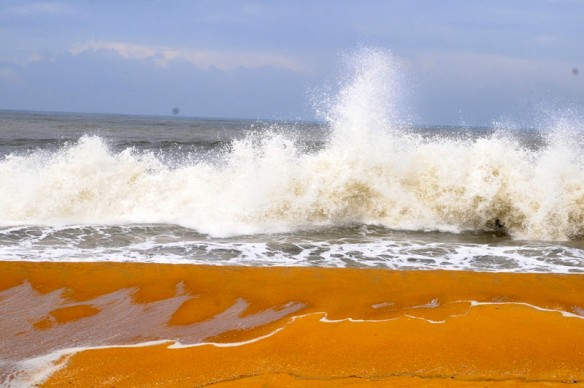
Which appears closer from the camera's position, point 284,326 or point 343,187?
point 284,326

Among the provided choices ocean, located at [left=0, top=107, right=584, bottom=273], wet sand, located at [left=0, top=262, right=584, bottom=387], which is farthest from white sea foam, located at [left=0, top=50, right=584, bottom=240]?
wet sand, located at [left=0, top=262, right=584, bottom=387]

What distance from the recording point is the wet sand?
3.74 metres

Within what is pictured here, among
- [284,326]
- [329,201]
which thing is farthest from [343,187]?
[284,326]

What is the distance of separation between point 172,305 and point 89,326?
786 mm

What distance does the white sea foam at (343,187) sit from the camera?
10203 mm

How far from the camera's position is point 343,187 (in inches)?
430

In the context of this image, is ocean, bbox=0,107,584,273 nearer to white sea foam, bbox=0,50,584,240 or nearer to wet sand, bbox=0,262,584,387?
white sea foam, bbox=0,50,584,240

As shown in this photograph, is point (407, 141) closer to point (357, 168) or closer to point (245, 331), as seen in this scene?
point (357, 168)

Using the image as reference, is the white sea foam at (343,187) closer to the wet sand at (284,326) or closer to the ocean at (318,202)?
the ocean at (318,202)

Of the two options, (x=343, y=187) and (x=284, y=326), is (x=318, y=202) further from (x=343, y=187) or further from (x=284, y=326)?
(x=284, y=326)

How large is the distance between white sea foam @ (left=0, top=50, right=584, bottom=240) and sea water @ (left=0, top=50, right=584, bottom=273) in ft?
0.08

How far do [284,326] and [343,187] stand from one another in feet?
21.3

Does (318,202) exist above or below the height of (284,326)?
above

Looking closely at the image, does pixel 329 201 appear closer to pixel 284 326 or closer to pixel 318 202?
pixel 318 202
